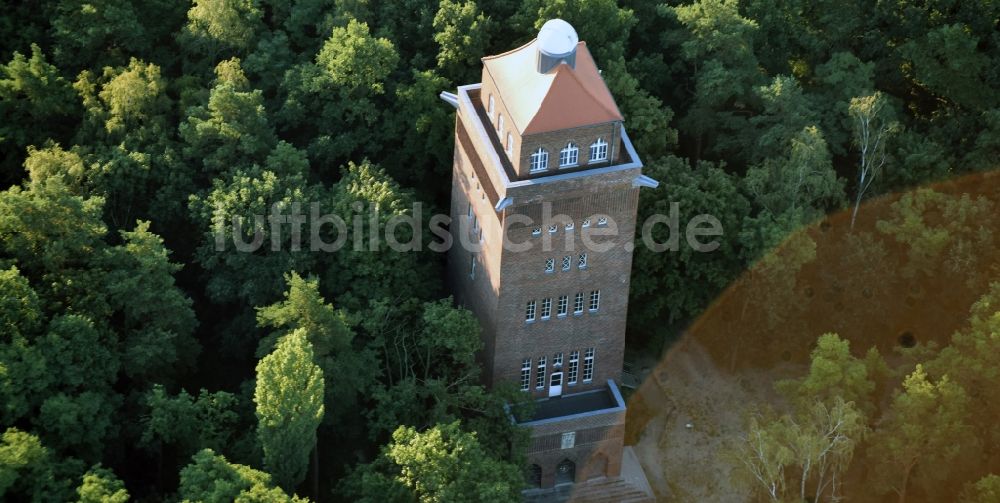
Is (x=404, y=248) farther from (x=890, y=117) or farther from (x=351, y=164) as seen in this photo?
(x=890, y=117)

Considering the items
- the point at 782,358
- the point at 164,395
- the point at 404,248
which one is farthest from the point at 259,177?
the point at 782,358

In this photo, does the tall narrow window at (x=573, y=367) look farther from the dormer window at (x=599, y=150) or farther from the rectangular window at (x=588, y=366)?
the dormer window at (x=599, y=150)

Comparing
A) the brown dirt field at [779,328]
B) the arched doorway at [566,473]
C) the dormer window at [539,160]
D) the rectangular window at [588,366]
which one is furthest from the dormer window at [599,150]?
the arched doorway at [566,473]

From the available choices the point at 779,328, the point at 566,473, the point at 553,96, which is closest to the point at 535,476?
the point at 566,473

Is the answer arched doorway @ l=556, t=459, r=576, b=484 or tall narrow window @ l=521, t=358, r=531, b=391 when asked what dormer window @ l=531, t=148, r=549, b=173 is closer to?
tall narrow window @ l=521, t=358, r=531, b=391

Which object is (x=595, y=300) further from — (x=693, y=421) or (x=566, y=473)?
(x=693, y=421)
